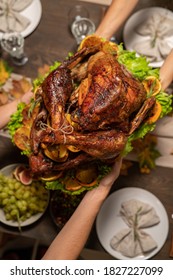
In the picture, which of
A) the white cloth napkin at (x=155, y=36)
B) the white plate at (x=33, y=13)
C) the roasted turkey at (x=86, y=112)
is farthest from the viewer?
the white plate at (x=33, y=13)

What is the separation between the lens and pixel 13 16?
2295 mm

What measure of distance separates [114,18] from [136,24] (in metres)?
0.37

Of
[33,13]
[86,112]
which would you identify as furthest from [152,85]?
[33,13]

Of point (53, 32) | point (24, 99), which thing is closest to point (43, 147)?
point (24, 99)

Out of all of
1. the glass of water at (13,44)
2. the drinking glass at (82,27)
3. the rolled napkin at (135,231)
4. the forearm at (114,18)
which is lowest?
the rolled napkin at (135,231)

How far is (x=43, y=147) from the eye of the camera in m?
1.46

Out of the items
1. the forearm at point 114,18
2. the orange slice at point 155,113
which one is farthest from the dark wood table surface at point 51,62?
the orange slice at point 155,113

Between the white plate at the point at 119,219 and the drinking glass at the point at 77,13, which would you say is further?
the drinking glass at the point at 77,13

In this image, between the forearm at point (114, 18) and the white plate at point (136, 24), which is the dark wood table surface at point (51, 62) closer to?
the white plate at point (136, 24)

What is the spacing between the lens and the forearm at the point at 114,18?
1.94 metres

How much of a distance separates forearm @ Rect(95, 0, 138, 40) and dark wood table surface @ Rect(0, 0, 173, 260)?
319mm

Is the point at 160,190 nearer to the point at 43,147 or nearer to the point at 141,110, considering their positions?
the point at 141,110

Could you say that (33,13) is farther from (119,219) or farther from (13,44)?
(119,219)

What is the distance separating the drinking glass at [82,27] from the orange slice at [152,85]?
0.82 metres
